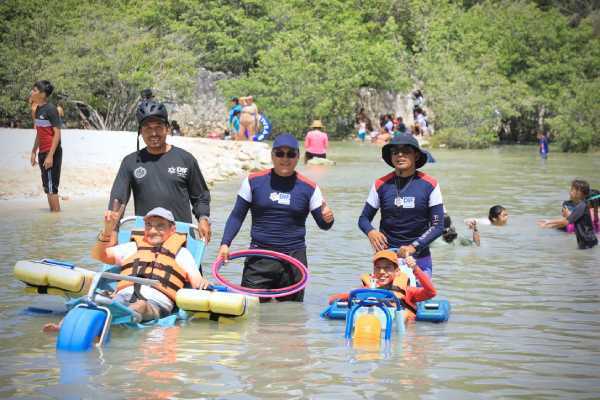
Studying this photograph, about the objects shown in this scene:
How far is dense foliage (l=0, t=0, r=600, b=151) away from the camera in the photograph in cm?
3703

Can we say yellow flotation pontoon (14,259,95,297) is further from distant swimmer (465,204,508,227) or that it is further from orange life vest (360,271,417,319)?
distant swimmer (465,204,508,227)

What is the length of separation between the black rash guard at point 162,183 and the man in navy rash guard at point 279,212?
1.28 feet

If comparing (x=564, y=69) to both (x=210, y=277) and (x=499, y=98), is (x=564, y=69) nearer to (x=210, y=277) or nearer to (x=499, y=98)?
(x=499, y=98)

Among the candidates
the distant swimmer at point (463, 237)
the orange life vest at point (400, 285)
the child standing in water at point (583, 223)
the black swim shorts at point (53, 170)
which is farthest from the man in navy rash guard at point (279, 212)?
the black swim shorts at point (53, 170)

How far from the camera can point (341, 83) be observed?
160 ft

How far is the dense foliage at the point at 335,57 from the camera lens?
1458 inches


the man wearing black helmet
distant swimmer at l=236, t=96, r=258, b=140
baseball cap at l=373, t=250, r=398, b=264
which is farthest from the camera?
distant swimmer at l=236, t=96, r=258, b=140

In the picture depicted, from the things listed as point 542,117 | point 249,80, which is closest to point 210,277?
point 249,80

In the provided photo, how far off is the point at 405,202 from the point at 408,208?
57 mm

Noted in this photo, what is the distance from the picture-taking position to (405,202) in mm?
8953

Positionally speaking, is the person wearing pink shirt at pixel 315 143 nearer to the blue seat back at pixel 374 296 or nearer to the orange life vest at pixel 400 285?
the orange life vest at pixel 400 285

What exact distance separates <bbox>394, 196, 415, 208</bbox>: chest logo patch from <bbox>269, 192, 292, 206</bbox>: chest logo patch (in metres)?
0.91

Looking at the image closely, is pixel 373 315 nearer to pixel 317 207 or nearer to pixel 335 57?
pixel 317 207

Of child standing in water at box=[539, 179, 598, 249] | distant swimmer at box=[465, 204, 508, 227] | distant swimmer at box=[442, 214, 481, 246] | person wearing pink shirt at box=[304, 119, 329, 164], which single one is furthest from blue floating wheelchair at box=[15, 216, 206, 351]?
person wearing pink shirt at box=[304, 119, 329, 164]
